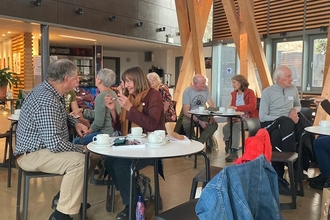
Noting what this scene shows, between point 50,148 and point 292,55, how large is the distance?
811cm

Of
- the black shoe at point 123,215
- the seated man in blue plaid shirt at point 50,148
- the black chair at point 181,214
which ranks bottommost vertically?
the black shoe at point 123,215

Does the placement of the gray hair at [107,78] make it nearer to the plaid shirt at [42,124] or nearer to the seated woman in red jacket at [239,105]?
the plaid shirt at [42,124]

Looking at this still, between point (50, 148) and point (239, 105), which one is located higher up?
point (239, 105)

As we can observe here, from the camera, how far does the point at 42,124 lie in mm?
2373

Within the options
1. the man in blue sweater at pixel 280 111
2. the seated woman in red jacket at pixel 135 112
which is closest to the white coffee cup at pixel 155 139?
the seated woman in red jacket at pixel 135 112

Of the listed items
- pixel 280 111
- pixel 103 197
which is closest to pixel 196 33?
pixel 280 111

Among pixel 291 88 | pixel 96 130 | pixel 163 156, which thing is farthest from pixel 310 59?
pixel 163 156

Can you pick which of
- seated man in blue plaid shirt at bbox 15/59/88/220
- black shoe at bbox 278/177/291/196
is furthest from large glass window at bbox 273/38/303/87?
seated man in blue plaid shirt at bbox 15/59/88/220

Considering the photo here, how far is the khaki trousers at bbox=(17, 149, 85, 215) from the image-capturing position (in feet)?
7.86

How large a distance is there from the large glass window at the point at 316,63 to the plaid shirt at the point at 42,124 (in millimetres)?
7576

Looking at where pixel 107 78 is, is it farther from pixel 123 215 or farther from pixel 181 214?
pixel 181 214

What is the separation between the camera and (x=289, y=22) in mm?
8867

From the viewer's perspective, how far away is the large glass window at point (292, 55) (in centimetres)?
884

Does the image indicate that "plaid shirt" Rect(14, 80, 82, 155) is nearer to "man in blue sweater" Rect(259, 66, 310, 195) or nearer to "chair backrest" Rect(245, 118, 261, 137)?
"chair backrest" Rect(245, 118, 261, 137)
